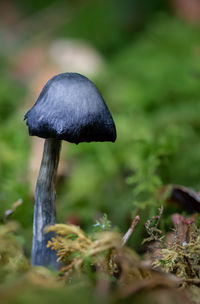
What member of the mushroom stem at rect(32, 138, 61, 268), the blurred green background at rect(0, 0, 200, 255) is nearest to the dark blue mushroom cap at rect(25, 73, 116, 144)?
the mushroom stem at rect(32, 138, 61, 268)

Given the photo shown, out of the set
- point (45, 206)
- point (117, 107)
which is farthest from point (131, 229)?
point (117, 107)

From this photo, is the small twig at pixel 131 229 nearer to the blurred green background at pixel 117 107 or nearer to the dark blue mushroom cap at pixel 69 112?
the dark blue mushroom cap at pixel 69 112

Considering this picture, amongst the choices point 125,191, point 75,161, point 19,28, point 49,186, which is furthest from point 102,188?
point 19,28

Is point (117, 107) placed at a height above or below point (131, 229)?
above

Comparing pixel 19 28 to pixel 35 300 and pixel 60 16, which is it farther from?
pixel 35 300

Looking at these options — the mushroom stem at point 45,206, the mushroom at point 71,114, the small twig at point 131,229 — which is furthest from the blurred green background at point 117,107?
the mushroom at point 71,114

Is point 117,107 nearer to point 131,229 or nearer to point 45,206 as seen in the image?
point 45,206
